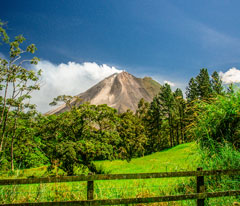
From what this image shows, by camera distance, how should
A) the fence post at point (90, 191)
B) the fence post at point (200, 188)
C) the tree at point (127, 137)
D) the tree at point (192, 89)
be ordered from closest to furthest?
the fence post at point (90, 191) < the fence post at point (200, 188) < the tree at point (127, 137) < the tree at point (192, 89)

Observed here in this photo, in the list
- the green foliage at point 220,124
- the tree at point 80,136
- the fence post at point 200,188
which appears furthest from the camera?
the tree at point 80,136

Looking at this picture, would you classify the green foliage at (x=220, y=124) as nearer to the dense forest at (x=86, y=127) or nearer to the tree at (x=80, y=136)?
the dense forest at (x=86, y=127)

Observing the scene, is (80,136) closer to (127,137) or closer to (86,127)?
(86,127)

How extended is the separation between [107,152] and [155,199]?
41.6 feet

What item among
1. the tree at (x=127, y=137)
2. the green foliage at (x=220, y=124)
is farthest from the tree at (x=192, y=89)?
the green foliage at (x=220, y=124)

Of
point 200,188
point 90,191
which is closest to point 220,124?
point 200,188

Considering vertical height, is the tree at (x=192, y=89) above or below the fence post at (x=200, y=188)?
above

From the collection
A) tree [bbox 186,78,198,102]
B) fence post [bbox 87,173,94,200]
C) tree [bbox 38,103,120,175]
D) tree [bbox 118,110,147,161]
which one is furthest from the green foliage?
tree [bbox 186,78,198,102]

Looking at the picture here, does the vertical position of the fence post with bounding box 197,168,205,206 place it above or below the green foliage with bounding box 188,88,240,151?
below

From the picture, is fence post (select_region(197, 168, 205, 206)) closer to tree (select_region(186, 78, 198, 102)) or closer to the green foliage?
the green foliage

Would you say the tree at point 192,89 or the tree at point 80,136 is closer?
the tree at point 80,136

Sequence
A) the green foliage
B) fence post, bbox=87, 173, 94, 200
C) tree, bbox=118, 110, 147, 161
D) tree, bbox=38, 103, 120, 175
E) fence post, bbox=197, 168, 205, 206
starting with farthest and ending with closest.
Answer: tree, bbox=118, 110, 147, 161, tree, bbox=38, 103, 120, 175, the green foliage, fence post, bbox=197, 168, 205, 206, fence post, bbox=87, 173, 94, 200

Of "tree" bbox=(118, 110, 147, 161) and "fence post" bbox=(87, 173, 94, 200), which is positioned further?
"tree" bbox=(118, 110, 147, 161)

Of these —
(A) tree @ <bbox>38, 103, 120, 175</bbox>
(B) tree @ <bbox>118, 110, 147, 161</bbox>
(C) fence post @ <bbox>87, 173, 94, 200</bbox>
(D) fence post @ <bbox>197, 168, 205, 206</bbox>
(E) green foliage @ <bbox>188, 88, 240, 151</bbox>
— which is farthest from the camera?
(B) tree @ <bbox>118, 110, 147, 161</bbox>
